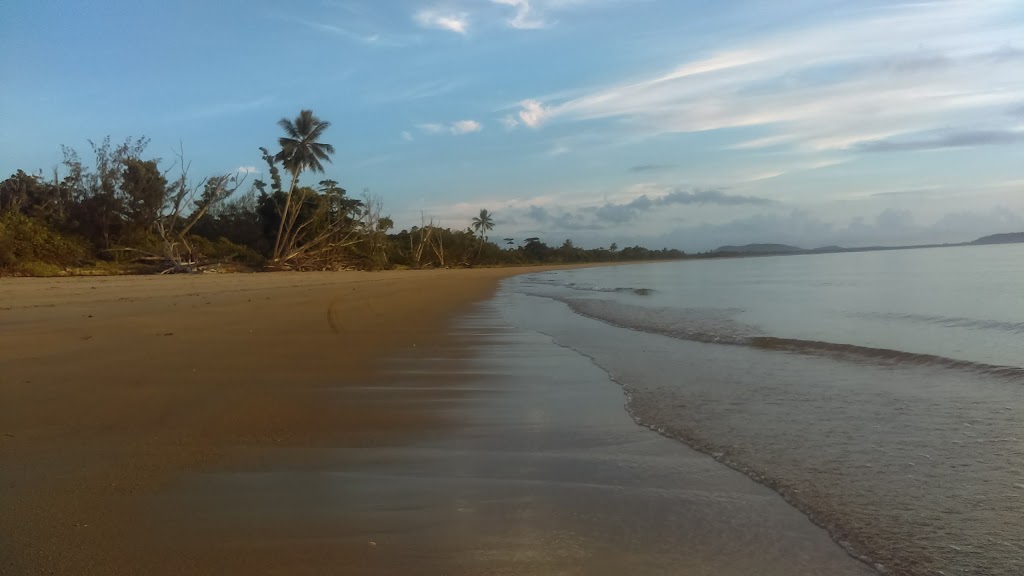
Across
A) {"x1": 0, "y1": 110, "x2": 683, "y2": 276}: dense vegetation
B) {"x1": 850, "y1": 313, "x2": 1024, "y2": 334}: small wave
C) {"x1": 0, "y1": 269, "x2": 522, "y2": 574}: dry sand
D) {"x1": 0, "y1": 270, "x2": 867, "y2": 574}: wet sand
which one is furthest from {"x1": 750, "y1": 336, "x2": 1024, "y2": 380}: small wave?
{"x1": 0, "y1": 110, "x2": 683, "y2": 276}: dense vegetation

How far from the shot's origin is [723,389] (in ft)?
19.9

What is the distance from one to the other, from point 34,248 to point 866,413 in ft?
93.2

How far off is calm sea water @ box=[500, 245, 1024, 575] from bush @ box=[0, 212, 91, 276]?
19.8m

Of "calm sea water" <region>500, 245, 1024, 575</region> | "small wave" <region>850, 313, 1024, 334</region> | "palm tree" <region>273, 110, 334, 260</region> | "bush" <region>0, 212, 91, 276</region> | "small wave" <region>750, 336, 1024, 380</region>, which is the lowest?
"calm sea water" <region>500, 245, 1024, 575</region>

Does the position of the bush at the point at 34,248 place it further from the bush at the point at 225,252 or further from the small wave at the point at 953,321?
the small wave at the point at 953,321

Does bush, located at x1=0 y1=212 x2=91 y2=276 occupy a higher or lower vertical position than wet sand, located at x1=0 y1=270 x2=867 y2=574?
higher

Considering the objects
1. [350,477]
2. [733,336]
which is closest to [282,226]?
[733,336]

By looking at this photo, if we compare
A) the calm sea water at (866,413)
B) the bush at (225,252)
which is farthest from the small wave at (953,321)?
the bush at (225,252)

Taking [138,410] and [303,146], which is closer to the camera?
[138,410]

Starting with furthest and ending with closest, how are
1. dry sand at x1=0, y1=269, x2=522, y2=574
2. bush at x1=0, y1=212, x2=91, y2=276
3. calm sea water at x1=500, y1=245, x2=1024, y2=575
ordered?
bush at x1=0, y1=212, x2=91, y2=276 → calm sea water at x1=500, y1=245, x2=1024, y2=575 → dry sand at x1=0, y1=269, x2=522, y2=574

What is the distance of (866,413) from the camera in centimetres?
503

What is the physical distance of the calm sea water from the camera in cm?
288

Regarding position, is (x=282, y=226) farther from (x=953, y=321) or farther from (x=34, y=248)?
(x=953, y=321)

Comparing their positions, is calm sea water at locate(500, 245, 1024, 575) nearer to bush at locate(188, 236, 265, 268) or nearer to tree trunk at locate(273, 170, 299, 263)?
bush at locate(188, 236, 265, 268)
